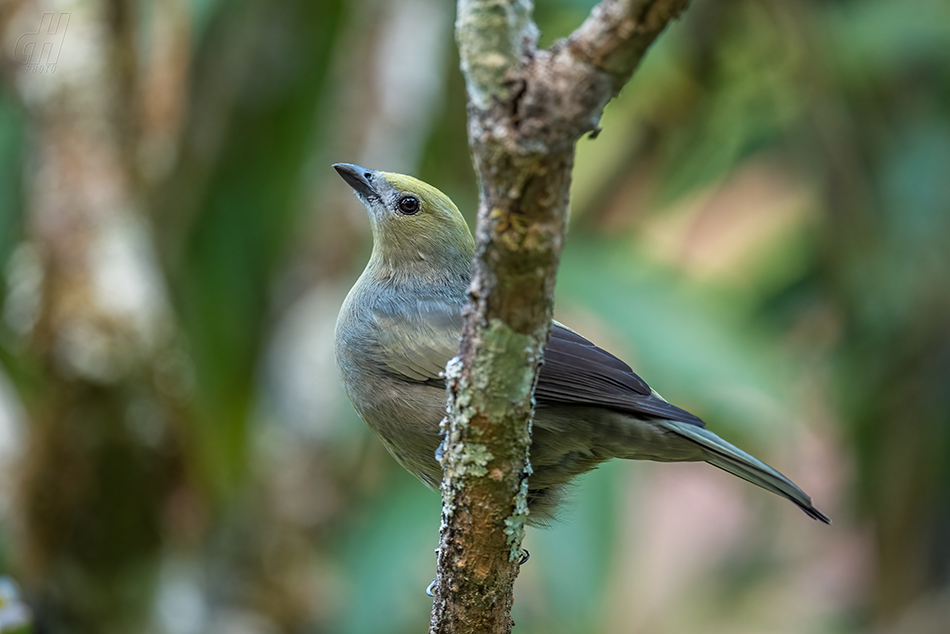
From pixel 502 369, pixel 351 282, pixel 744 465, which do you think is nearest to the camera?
pixel 502 369

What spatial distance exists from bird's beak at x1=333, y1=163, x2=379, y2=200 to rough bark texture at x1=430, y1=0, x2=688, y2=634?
5.44 feet

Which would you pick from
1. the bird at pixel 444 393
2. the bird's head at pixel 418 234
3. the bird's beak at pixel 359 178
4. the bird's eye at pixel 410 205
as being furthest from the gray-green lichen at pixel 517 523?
the bird's beak at pixel 359 178

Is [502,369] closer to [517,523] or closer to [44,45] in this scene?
[517,523]

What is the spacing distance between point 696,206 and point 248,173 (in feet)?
A: 12.8

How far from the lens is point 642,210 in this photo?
24.1ft

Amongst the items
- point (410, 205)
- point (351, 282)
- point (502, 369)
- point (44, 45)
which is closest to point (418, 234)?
point (410, 205)

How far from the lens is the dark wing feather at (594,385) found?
274cm

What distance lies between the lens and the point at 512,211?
1633mm

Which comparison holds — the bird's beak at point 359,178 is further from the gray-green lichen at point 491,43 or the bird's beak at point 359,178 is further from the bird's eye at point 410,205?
the gray-green lichen at point 491,43

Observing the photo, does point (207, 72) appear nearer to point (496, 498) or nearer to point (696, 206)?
point (696, 206)

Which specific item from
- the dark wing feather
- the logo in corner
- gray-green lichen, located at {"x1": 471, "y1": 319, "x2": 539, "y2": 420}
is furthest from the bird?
the logo in corner

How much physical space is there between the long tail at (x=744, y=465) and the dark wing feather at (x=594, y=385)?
1.3 inches

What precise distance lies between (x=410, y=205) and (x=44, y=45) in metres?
2.53

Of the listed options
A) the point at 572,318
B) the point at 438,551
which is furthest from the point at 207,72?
the point at 438,551
